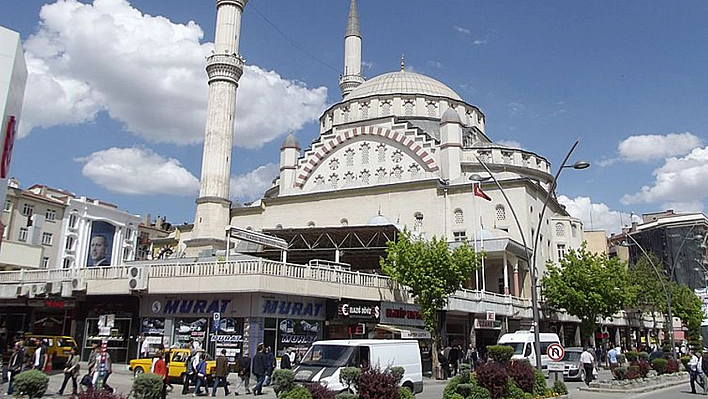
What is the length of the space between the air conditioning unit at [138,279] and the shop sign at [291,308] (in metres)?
5.51

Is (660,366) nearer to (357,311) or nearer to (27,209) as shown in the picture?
(357,311)

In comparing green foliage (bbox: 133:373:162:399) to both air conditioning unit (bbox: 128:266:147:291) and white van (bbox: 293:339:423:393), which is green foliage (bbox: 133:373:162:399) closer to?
white van (bbox: 293:339:423:393)

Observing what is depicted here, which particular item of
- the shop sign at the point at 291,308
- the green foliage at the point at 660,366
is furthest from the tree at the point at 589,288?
the shop sign at the point at 291,308

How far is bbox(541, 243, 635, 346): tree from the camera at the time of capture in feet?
124

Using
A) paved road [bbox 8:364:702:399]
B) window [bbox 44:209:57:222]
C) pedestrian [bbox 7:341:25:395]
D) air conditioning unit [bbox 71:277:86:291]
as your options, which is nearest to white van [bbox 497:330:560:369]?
paved road [bbox 8:364:702:399]

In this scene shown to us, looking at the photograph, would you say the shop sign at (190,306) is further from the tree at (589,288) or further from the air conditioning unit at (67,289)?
the tree at (589,288)

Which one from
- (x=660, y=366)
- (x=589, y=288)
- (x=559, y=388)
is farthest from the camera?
(x=589, y=288)

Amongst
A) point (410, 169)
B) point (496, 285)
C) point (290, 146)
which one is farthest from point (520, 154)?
point (290, 146)

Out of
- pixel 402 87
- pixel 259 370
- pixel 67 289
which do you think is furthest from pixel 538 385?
pixel 402 87

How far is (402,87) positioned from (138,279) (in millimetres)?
40335

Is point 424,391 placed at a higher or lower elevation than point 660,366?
lower

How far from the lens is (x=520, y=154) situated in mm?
55000

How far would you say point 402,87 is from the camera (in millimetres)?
59812

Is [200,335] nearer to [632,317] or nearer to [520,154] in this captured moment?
[520,154]
